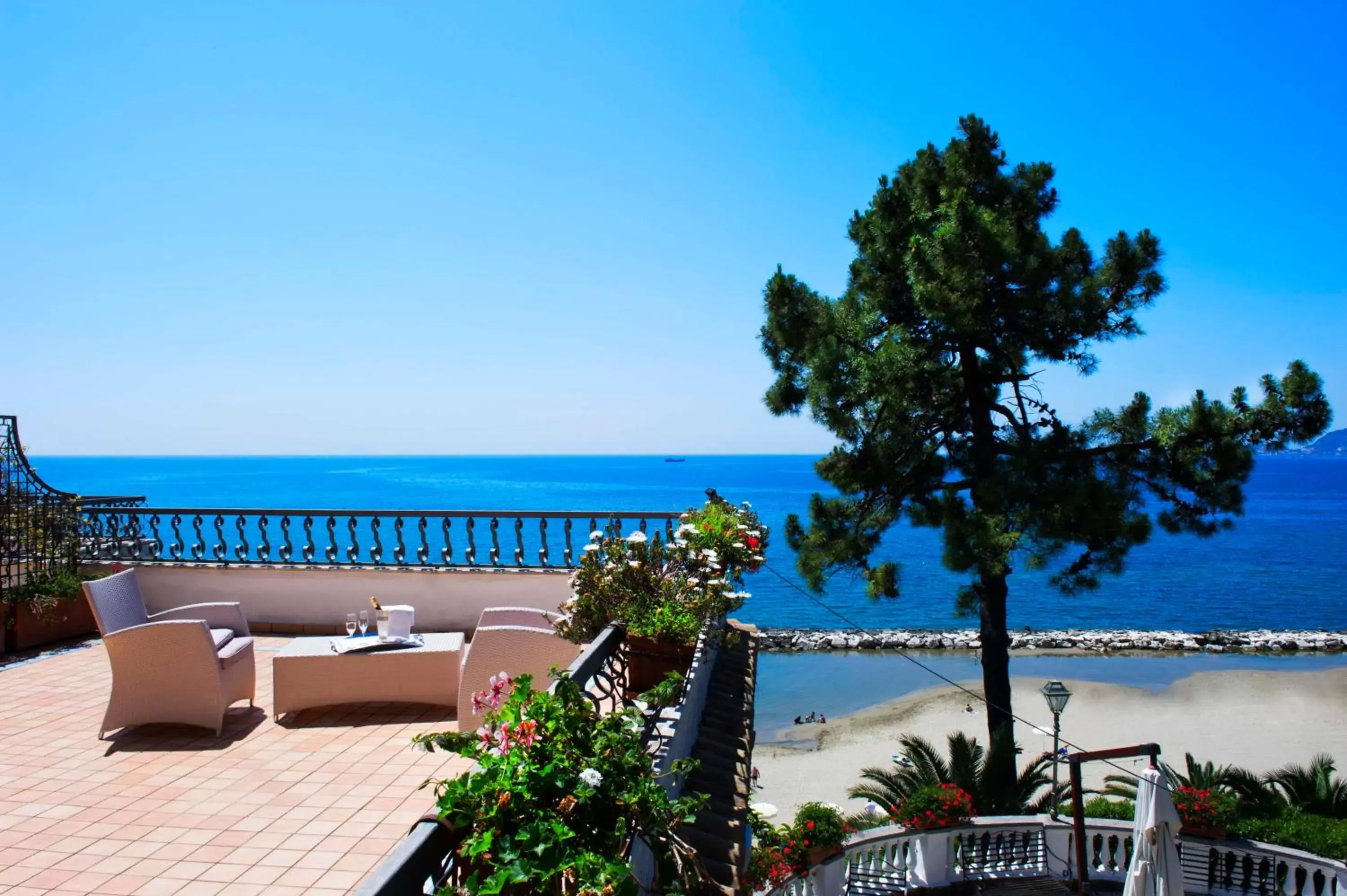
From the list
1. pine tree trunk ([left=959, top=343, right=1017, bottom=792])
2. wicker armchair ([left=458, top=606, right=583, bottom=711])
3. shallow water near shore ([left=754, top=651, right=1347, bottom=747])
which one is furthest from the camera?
shallow water near shore ([left=754, top=651, right=1347, bottom=747])

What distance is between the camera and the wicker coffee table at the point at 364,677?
475 cm

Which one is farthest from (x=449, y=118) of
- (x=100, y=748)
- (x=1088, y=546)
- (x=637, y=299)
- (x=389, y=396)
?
(x=389, y=396)

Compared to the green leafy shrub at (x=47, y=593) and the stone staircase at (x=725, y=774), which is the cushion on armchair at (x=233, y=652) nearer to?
the green leafy shrub at (x=47, y=593)

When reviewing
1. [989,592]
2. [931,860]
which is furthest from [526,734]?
[989,592]

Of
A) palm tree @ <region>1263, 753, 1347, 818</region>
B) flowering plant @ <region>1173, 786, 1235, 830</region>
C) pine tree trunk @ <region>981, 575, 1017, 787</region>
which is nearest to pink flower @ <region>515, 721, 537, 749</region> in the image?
pine tree trunk @ <region>981, 575, 1017, 787</region>

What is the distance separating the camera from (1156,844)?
5.98m

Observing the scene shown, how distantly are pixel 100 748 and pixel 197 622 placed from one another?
0.82 meters

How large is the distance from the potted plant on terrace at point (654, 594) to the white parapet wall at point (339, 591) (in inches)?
95.6

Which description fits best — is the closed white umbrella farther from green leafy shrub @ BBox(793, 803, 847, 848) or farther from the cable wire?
green leafy shrub @ BBox(793, 803, 847, 848)

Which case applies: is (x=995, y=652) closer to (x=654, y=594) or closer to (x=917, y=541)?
(x=654, y=594)

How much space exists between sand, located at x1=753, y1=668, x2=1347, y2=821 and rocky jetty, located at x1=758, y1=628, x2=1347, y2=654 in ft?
13.9

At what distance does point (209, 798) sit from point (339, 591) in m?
3.51

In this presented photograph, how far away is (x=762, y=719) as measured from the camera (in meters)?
20.0

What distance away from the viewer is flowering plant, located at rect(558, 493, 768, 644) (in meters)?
3.78
